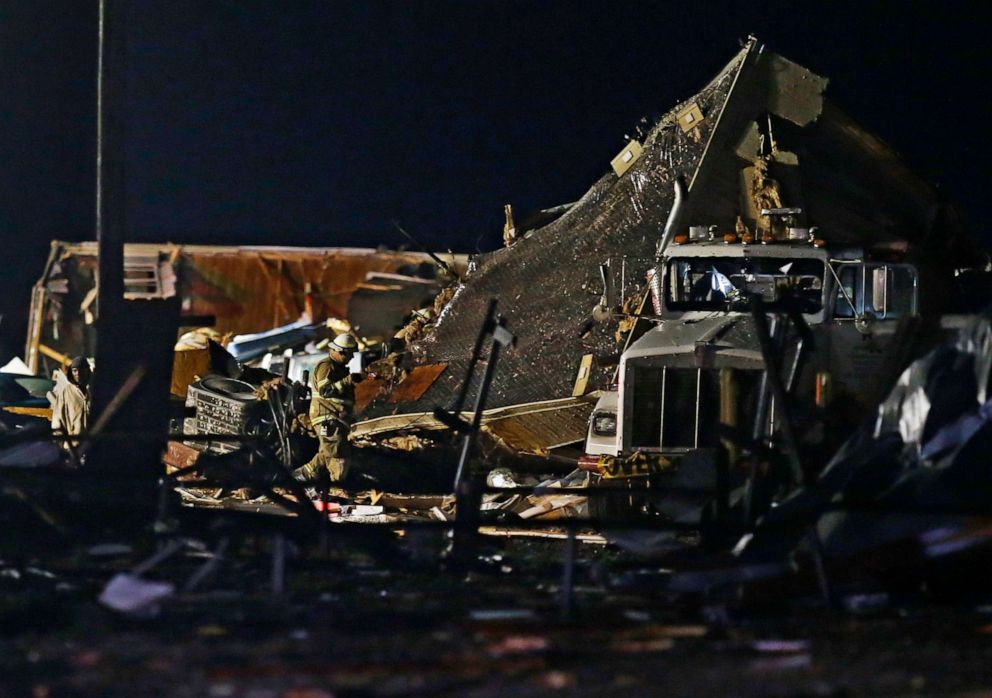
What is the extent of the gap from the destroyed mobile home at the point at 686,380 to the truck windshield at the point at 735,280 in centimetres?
2

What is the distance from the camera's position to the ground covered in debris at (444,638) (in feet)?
21.6

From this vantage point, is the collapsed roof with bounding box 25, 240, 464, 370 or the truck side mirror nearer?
the truck side mirror

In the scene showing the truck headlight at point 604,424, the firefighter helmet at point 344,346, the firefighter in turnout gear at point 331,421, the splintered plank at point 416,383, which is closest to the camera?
the truck headlight at point 604,424

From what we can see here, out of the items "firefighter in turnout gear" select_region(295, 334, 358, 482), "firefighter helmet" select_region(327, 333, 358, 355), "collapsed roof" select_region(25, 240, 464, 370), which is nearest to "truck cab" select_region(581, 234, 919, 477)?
"firefighter in turnout gear" select_region(295, 334, 358, 482)

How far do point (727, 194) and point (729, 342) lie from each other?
4716mm

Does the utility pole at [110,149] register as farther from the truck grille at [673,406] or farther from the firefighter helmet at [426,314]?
the firefighter helmet at [426,314]

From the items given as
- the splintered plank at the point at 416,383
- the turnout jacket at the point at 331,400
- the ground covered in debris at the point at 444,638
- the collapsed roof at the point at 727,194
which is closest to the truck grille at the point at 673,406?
the collapsed roof at the point at 727,194

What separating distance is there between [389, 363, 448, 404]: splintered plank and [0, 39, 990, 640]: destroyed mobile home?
0.06 metres

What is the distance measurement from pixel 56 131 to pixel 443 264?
9.01 metres

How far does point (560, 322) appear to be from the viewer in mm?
19562

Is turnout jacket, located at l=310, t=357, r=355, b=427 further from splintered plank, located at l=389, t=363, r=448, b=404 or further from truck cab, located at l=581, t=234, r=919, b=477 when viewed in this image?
truck cab, located at l=581, t=234, r=919, b=477

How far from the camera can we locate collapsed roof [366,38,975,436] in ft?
59.0

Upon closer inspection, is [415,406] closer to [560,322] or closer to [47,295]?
[560,322]

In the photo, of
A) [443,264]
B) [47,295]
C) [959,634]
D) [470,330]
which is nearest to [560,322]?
[470,330]
